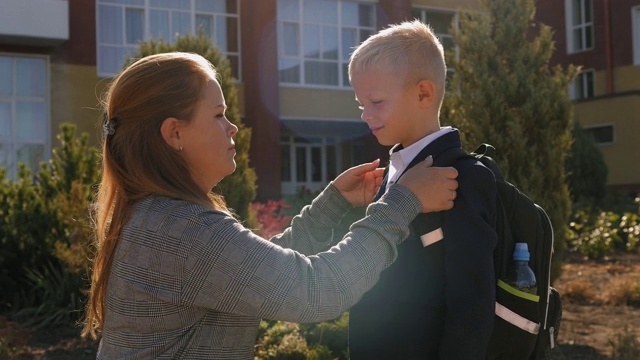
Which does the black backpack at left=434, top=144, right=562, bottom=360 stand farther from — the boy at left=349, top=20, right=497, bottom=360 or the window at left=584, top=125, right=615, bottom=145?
the window at left=584, top=125, right=615, bottom=145

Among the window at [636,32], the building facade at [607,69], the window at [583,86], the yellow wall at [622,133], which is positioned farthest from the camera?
the window at [583,86]

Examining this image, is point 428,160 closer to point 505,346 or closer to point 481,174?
point 481,174

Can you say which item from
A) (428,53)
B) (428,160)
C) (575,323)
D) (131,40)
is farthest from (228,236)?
(131,40)

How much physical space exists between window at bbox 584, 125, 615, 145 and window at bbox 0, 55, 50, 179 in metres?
17.6

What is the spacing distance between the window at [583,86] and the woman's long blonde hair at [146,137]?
32444 millimetres

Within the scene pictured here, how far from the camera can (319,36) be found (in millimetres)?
28016

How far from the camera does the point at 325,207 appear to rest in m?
3.13

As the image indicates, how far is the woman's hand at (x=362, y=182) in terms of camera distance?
3066mm

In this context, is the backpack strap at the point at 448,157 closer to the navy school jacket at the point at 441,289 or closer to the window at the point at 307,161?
the navy school jacket at the point at 441,289

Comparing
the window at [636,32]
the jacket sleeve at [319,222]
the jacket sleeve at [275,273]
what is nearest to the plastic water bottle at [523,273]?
the jacket sleeve at [275,273]

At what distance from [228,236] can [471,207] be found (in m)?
0.68

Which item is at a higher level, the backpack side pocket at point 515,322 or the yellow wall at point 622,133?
the yellow wall at point 622,133

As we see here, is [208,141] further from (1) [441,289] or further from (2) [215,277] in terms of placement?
(1) [441,289]

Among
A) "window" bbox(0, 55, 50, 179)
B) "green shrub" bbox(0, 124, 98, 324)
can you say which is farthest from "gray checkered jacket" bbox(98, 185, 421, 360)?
"window" bbox(0, 55, 50, 179)
